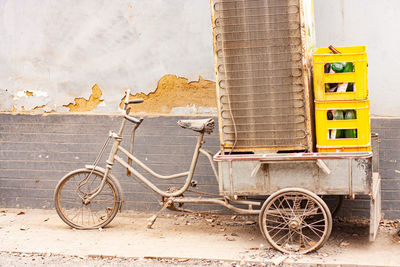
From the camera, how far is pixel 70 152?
7.95 meters

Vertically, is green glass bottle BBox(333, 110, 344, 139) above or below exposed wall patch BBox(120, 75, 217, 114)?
below

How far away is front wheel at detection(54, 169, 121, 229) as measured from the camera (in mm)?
7016

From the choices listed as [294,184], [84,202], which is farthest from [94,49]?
[294,184]

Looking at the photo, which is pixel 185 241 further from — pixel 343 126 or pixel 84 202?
pixel 343 126

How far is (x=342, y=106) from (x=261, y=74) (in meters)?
0.86

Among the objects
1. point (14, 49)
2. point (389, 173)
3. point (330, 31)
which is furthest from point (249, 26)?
point (14, 49)

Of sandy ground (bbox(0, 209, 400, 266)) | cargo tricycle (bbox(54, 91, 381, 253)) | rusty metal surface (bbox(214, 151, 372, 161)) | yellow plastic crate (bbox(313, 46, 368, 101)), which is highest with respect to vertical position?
yellow plastic crate (bbox(313, 46, 368, 101))

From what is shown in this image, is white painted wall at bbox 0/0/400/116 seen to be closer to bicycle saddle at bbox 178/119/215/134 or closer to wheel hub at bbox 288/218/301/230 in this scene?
bicycle saddle at bbox 178/119/215/134

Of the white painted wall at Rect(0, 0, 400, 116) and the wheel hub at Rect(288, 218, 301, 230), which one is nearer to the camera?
the wheel hub at Rect(288, 218, 301, 230)

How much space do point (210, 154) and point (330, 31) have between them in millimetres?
2105

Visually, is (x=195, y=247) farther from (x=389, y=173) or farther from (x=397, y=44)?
(x=397, y=44)

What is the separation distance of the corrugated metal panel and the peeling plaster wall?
1.52 metres

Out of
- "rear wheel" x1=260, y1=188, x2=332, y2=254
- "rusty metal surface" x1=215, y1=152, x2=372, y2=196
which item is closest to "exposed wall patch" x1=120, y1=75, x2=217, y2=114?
"rusty metal surface" x1=215, y1=152, x2=372, y2=196

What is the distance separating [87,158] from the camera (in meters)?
7.90
